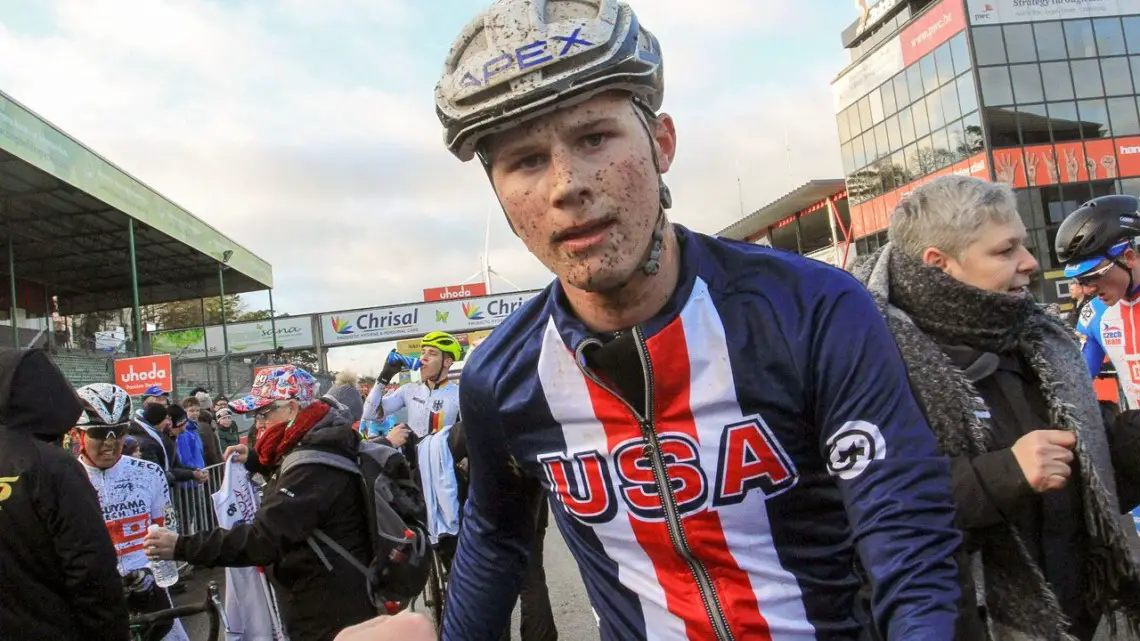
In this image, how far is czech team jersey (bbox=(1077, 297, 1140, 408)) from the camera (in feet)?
15.1

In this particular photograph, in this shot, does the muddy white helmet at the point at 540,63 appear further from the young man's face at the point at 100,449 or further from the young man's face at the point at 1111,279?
the young man's face at the point at 100,449

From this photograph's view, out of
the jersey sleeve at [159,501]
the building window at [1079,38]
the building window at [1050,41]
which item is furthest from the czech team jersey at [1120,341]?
the building window at [1079,38]

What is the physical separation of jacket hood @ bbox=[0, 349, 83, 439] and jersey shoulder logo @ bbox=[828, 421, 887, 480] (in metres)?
3.27

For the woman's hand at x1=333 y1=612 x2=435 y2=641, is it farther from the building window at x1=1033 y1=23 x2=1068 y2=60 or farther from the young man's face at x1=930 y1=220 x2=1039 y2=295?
the building window at x1=1033 y1=23 x2=1068 y2=60

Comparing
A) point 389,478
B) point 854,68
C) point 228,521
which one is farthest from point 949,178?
point 854,68

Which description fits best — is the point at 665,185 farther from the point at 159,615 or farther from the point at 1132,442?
the point at 159,615

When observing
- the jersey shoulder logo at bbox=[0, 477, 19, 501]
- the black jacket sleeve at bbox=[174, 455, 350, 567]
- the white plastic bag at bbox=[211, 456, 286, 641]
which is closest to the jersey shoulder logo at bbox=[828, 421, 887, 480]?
the black jacket sleeve at bbox=[174, 455, 350, 567]

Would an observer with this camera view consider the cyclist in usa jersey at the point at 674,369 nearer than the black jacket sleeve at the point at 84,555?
Yes

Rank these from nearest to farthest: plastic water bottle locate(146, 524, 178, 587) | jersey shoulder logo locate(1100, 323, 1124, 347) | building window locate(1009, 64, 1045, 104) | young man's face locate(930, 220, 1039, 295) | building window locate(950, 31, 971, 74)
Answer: young man's face locate(930, 220, 1039, 295), plastic water bottle locate(146, 524, 178, 587), jersey shoulder logo locate(1100, 323, 1124, 347), building window locate(1009, 64, 1045, 104), building window locate(950, 31, 971, 74)

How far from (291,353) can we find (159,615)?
116 ft

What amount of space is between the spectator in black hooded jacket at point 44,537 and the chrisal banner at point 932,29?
103 ft

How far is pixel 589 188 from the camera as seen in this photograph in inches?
59.7

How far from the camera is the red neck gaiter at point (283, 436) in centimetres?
402

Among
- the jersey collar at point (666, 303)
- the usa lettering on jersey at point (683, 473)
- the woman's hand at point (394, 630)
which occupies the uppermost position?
the jersey collar at point (666, 303)
